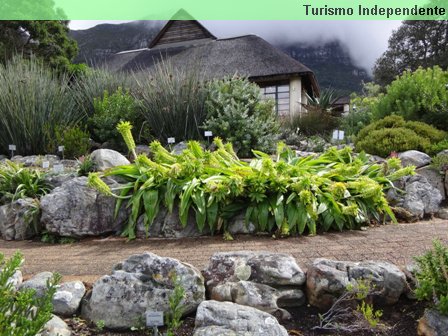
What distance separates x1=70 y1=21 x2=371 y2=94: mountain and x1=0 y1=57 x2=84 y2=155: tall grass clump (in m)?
45.8

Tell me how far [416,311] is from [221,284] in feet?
3.70

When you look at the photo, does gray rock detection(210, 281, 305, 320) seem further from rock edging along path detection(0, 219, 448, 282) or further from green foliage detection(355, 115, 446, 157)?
green foliage detection(355, 115, 446, 157)

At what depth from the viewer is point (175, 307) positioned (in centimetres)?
185

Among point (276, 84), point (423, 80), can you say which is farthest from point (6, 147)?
point (276, 84)

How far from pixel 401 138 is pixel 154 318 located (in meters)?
5.34

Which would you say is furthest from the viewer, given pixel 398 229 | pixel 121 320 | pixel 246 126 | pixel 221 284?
pixel 246 126

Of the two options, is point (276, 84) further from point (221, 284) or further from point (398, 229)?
point (221, 284)

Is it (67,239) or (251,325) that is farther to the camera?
(67,239)

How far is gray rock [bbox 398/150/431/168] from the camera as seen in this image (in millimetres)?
5621

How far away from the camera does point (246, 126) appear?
680 cm

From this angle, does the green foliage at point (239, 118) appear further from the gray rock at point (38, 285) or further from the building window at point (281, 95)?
the building window at point (281, 95)

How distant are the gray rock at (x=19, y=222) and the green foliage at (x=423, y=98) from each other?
6.43m

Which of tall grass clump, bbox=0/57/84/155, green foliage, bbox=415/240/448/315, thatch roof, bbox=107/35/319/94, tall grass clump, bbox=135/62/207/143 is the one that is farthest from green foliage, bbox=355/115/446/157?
thatch roof, bbox=107/35/319/94

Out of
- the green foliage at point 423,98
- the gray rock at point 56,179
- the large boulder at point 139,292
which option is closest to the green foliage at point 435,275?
the large boulder at point 139,292
